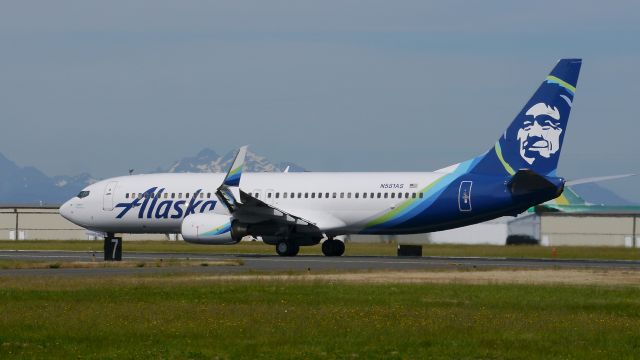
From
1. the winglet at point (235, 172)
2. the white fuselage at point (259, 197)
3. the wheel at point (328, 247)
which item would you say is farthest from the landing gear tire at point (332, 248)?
the winglet at point (235, 172)

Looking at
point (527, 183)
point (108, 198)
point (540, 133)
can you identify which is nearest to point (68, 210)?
point (108, 198)

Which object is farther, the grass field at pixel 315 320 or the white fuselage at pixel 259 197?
the white fuselage at pixel 259 197

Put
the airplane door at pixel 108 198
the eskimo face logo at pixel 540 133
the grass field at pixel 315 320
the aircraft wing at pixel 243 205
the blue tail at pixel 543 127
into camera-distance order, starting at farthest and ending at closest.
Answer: the airplane door at pixel 108 198 < the aircraft wing at pixel 243 205 < the eskimo face logo at pixel 540 133 < the blue tail at pixel 543 127 < the grass field at pixel 315 320

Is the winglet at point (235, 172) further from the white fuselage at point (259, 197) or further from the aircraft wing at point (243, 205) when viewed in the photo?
the white fuselage at point (259, 197)

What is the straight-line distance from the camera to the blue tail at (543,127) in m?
54.2

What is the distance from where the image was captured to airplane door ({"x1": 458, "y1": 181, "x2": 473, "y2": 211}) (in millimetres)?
55531

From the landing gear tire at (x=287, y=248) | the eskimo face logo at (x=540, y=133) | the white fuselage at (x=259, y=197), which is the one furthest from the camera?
the landing gear tire at (x=287, y=248)

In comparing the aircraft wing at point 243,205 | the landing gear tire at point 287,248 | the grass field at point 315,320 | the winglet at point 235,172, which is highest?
the winglet at point 235,172

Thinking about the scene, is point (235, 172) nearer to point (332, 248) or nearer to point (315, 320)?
point (332, 248)

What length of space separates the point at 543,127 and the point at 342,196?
11029mm

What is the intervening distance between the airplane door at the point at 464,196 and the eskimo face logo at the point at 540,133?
2942 millimetres

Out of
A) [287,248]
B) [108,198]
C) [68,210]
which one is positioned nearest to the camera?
[287,248]

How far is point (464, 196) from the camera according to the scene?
182 ft

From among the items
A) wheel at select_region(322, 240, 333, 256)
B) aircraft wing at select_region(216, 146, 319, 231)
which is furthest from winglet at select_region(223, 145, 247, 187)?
wheel at select_region(322, 240, 333, 256)
